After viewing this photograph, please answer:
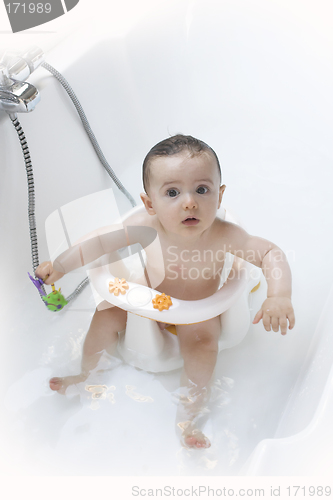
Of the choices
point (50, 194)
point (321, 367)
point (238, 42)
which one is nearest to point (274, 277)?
point (321, 367)

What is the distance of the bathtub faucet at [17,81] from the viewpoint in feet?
2.67

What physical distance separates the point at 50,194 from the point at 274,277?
61 cm

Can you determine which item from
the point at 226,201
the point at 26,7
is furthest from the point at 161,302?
the point at 26,7

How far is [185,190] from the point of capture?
0.77m

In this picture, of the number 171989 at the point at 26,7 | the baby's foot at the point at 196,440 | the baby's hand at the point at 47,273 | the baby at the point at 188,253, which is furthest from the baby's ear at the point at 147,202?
the number 171989 at the point at 26,7

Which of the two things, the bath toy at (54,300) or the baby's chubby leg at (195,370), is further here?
the bath toy at (54,300)

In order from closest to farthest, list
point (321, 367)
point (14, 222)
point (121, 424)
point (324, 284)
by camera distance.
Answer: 1. point (321, 367)
2. point (121, 424)
3. point (14, 222)
4. point (324, 284)

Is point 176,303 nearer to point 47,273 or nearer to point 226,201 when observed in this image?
point 47,273

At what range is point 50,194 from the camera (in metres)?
1.10

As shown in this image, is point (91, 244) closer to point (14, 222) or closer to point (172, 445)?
point (14, 222)

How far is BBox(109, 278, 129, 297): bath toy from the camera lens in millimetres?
838

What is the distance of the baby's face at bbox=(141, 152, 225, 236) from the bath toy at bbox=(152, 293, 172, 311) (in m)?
0.14

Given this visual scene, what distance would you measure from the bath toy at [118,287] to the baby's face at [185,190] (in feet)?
0.49

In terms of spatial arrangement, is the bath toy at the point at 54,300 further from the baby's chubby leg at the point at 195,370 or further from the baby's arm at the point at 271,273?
the baby's arm at the point at 271,273
